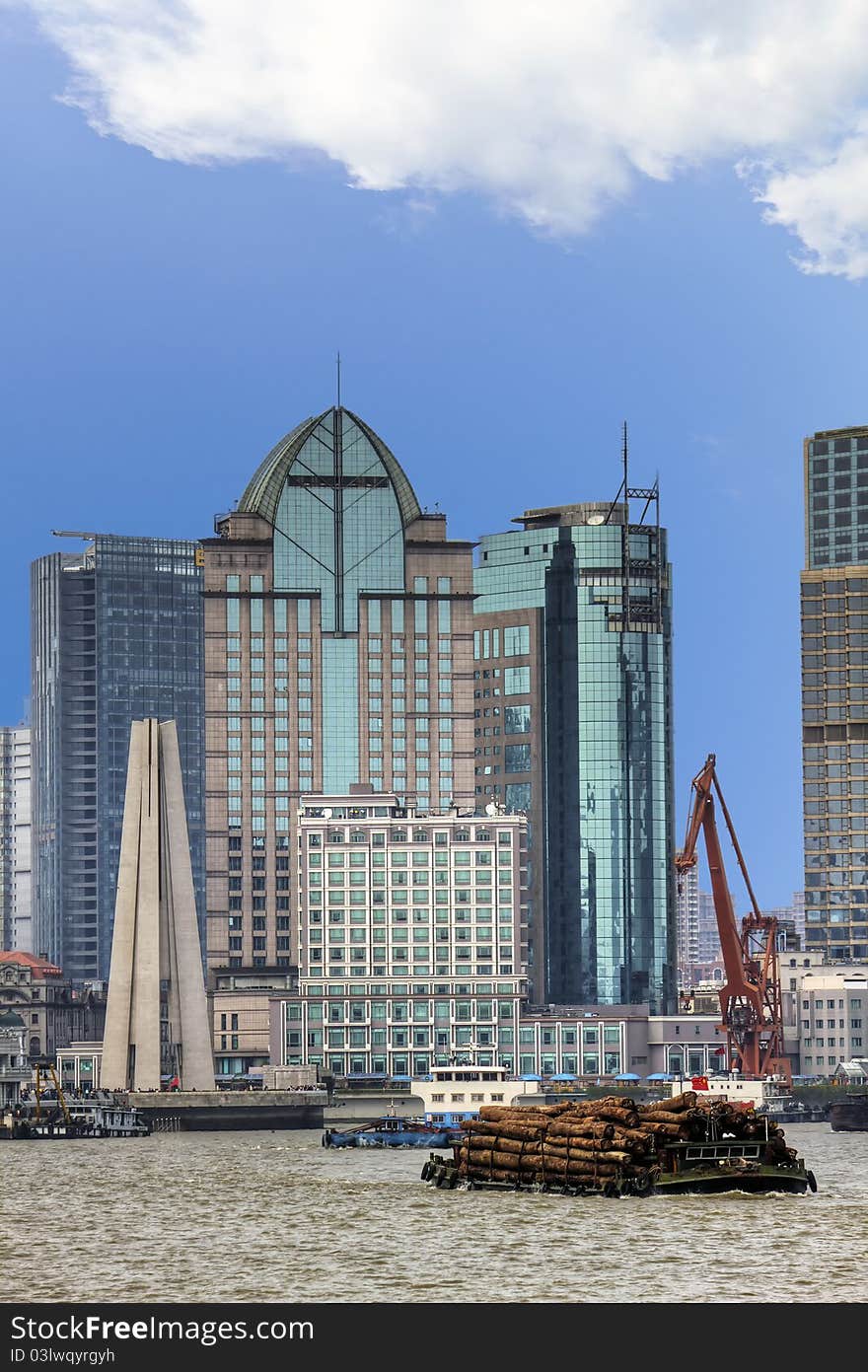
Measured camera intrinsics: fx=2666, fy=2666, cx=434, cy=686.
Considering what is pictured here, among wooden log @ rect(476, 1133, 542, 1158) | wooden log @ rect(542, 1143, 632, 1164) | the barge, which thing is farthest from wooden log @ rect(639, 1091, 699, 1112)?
wooden log @ rect(476, 1133, 542, 1158)

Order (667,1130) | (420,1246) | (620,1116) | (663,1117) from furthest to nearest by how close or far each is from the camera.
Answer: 1. (620,1116)
2. (663,1117)
3. (667,1130)
4. (420,1246)

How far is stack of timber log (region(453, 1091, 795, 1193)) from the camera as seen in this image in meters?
119

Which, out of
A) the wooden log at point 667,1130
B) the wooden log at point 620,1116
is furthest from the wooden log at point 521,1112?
the wooden log at point 667,1130

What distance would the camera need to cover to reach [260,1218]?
11775cm

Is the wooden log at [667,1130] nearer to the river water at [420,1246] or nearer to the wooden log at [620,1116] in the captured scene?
the wooden log at [620,1116]

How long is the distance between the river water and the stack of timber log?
5.29ft

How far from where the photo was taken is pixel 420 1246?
3883 inches

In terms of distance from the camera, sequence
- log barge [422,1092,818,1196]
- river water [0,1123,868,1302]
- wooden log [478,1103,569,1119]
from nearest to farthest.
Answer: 1. river water [0,1123,868,1302]
2. log barge [422,1092,818,1196]
3. wooden log [478,1103,569,1119]

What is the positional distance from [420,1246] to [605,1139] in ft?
79.0

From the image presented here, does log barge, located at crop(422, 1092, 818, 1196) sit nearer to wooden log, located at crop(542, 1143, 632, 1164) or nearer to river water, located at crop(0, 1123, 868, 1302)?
wooden log, located at crop(542, 1143, 632, 1164)

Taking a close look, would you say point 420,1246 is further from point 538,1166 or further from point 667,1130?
point 538,1166

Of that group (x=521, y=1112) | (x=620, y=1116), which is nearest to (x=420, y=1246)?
(x=620, y=1116)
